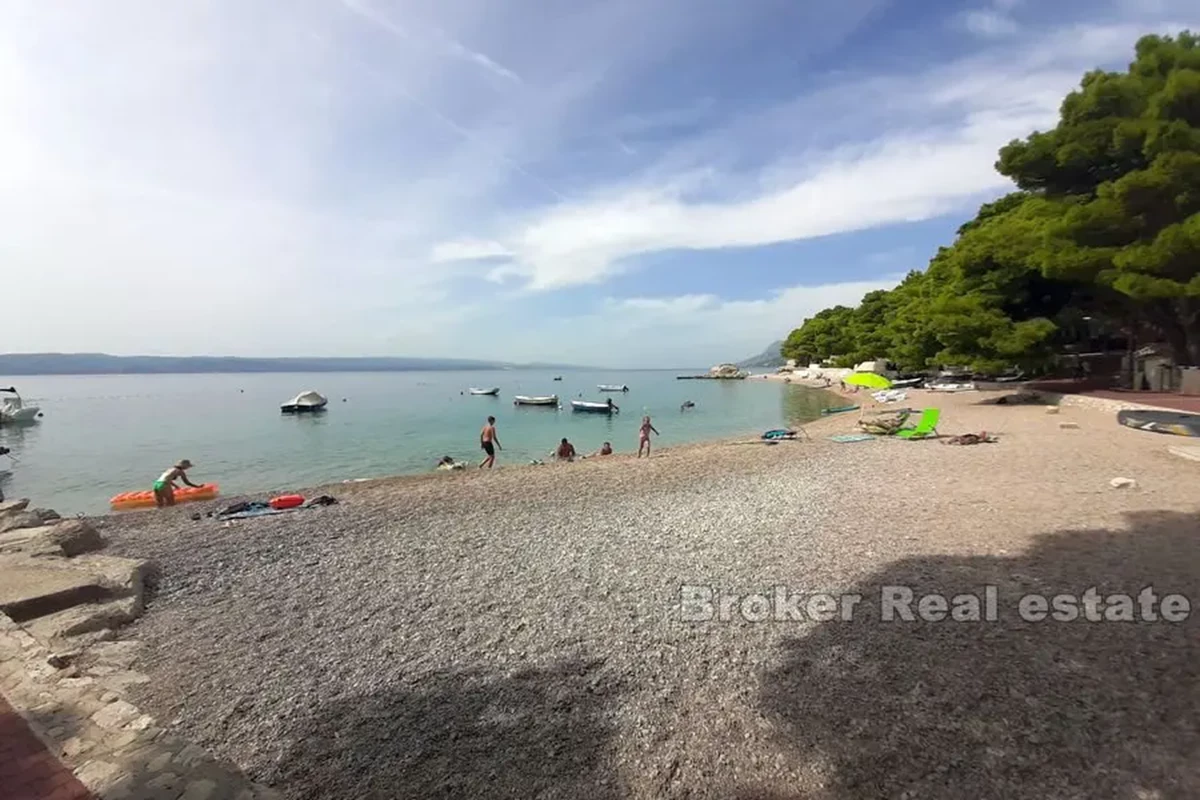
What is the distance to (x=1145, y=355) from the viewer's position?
25781 millimetres

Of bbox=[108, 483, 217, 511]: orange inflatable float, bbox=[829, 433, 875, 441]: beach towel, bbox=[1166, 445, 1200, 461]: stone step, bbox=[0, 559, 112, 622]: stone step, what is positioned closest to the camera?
bbox=[0, 559, 112, 622]: stone step

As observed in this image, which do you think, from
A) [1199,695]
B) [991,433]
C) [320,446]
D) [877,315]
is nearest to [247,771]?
[1199,695]

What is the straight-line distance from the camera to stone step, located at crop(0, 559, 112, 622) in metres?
5.81

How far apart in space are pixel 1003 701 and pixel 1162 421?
15.3 m

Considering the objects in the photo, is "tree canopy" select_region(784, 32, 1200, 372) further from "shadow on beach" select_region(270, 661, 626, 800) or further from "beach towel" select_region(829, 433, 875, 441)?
"shadow on beach" select_region(270, 661, 626, 800)

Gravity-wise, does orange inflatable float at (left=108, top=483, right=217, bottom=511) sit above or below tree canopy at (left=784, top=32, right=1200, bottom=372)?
below

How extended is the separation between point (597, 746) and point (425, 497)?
952cm

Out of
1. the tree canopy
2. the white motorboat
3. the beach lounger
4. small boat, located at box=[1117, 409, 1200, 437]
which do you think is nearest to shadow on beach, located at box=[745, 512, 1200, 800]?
small boat, located at box=[1117, 409, 1200, 437]

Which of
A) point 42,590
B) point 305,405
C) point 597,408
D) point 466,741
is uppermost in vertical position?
point 42,590

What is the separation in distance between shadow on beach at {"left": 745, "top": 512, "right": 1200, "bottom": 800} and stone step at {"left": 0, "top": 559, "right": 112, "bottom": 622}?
7160mm

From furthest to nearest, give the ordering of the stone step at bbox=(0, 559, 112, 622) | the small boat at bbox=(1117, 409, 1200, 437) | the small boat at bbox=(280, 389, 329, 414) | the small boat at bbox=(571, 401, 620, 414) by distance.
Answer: the small boat at bbox=(280, 389, 329, 414) < the small boat at bbox=(571, 401, 620, 414) < the small boat at bbox=(1117, 409, 1200, 437) < the stone step at bbox=(0, 559, 112, 622)

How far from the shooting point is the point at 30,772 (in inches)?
128

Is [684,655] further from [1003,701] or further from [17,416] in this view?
[17,416]

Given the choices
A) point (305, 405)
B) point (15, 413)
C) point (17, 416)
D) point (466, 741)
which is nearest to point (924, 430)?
point (466, 741)
